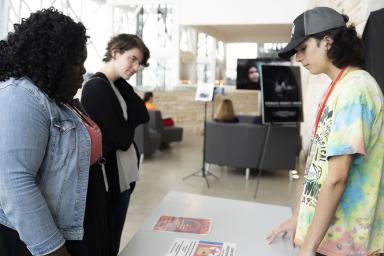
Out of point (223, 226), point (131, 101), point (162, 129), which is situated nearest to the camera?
point (223, 226)

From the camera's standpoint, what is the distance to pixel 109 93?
1.86 m

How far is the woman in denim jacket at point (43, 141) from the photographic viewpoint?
938mm

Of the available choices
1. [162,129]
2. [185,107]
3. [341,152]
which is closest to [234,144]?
[162,129]

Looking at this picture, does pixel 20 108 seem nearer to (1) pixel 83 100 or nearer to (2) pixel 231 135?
(1) pixel 83 100

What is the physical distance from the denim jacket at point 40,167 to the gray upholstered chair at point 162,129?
254 inches

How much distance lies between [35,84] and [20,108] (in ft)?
0.34

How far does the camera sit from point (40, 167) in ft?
3.35

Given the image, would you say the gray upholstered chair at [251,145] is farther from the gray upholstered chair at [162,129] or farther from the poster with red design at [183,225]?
the poster with red design at [183,225]

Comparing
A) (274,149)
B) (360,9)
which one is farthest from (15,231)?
(274,149)

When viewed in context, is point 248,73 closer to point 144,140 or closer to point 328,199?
point 144,140

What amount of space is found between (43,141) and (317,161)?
0.83 meters

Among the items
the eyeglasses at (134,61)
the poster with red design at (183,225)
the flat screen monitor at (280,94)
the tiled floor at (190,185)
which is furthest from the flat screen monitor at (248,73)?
the poster with red design at (183,225)

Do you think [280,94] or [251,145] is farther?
[251,145]

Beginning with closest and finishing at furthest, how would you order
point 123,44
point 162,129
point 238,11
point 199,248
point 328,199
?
point 328,199 < point 199,248 < point 123,44 < point 162,129 < point 238,11
